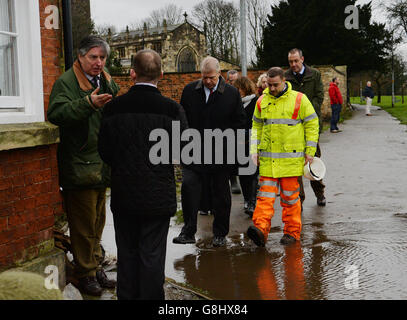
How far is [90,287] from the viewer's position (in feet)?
14.4

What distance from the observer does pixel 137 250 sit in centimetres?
400

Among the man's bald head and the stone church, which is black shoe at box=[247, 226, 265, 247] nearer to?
the man's bald head

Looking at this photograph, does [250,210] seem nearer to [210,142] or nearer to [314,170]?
[314,170]

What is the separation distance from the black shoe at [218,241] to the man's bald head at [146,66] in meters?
2.72

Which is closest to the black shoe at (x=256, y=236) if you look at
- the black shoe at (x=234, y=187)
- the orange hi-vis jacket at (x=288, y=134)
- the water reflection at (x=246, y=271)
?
the water reflection at (x=246, y=271)

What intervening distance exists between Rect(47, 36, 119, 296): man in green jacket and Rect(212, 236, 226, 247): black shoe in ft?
6.17

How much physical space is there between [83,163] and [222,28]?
62.4 m

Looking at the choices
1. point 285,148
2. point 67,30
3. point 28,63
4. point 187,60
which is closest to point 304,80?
point 285,148

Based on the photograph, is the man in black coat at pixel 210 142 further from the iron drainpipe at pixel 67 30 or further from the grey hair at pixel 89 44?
the grey hair at pixel 89 44

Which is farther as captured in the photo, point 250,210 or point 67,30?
point 250,210

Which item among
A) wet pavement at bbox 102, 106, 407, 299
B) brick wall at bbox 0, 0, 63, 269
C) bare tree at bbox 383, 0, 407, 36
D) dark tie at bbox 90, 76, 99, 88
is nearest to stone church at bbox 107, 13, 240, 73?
bare tree at bbox 383, 0, 407, 36

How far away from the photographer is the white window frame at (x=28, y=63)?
14.3 feet

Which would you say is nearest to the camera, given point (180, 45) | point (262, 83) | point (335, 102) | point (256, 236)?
point (256, 236)
